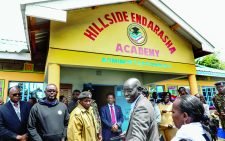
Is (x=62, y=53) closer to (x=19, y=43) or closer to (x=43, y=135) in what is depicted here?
(x=43, y=135)

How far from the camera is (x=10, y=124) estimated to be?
3.98 m

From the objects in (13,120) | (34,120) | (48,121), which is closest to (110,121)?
(48,121)

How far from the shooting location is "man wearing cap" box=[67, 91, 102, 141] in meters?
3.91

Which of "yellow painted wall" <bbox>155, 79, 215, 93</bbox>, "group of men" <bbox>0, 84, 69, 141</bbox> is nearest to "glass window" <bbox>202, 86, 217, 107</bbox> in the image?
"yellow painted wall" <bbox>155, 79, 215, 93</bbox>

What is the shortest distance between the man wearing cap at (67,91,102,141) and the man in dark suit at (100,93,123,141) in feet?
5.17

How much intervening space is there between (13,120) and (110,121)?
2.65 meters

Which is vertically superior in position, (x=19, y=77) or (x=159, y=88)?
(x=19, y=77)

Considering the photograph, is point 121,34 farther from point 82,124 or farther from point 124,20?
point 82,124

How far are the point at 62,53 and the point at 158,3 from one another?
12.1ft

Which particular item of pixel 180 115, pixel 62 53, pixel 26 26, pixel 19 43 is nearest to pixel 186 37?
pixel 62 53

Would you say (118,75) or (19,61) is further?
(118,75)

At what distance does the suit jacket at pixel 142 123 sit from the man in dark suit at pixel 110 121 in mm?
3089

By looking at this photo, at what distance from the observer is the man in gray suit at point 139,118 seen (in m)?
2.45

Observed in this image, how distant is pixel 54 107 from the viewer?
416cm
